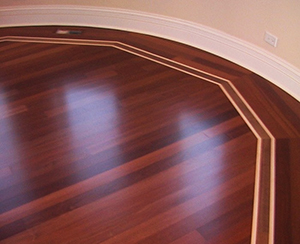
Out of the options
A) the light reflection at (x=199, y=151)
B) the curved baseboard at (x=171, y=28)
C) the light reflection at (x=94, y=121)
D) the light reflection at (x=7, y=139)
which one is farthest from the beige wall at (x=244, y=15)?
the light reflection at (x=7, y=139)

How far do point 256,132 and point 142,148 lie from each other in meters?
0.75

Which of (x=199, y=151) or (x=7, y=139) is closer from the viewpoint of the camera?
(x=199, y=151)

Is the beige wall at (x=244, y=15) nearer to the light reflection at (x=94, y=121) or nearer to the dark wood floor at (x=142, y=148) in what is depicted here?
the dark wood floor at (x=142, y=148)

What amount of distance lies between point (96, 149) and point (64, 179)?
32cm

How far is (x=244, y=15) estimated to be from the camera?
3.57 meters

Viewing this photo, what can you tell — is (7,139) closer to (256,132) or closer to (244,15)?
(256,132)

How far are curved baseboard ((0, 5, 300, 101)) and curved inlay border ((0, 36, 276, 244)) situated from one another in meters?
0.29

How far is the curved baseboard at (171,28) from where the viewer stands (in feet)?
11.3

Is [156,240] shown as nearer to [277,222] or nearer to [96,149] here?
Result: [277,222]

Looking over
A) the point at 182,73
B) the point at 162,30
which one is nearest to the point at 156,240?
the point at 182,73

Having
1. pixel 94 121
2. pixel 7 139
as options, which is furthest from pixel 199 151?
pixel 7 139

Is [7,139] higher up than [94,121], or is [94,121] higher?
[7,139]

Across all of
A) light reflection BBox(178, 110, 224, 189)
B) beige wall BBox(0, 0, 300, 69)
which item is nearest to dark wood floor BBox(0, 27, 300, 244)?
light reflection BBox(178, 110, 224, 189)

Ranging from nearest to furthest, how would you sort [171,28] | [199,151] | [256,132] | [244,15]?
[199,151], [256,132], [244,15], [171,28]
